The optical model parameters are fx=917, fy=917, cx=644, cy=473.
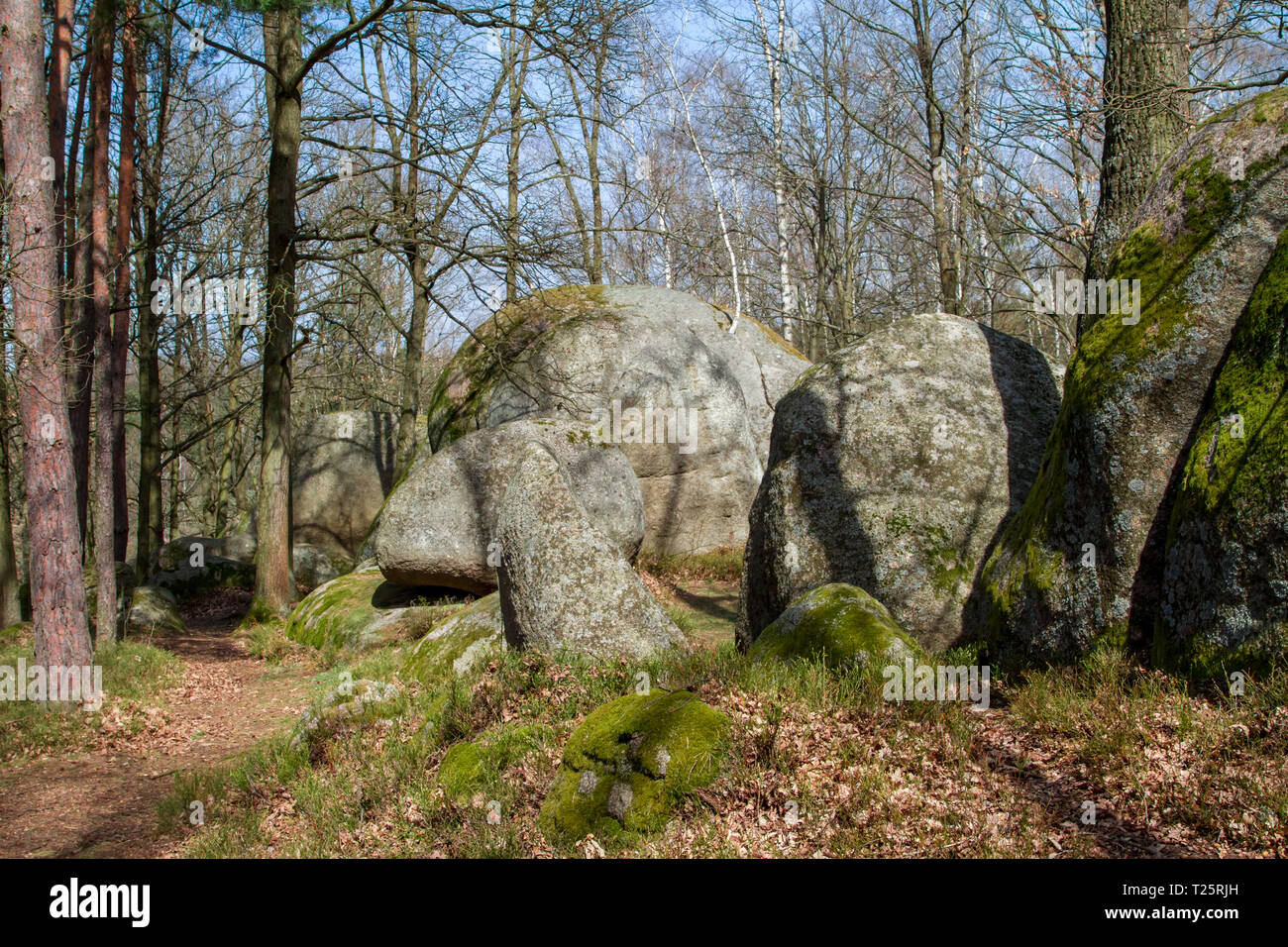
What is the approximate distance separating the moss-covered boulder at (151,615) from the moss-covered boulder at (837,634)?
11.2 meters

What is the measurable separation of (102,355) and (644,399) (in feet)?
27.1

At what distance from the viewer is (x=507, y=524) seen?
27.0 feet

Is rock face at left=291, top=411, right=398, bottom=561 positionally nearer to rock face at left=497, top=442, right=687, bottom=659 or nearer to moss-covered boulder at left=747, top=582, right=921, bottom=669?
rock face at left=497, top=442, right=687, bottom=659

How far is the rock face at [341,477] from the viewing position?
2180cm

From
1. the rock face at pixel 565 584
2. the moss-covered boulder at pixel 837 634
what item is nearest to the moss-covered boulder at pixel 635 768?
the moss-covered boulder at pixel 837 634

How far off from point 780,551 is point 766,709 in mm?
3086

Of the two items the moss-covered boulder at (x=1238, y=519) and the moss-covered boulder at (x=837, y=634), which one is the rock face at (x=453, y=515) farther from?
the moss-covered boulder at (x=1238, y=519)

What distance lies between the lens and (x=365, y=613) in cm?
1238

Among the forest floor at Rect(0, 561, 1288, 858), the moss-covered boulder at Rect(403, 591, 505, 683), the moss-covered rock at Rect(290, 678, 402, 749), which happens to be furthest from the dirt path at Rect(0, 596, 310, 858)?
the moss-covered boulder at Rect(403, 591, 505, 683)

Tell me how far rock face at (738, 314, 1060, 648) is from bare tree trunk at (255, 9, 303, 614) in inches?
356

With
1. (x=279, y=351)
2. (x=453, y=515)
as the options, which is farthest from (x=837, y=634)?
(x=279, y=351)
